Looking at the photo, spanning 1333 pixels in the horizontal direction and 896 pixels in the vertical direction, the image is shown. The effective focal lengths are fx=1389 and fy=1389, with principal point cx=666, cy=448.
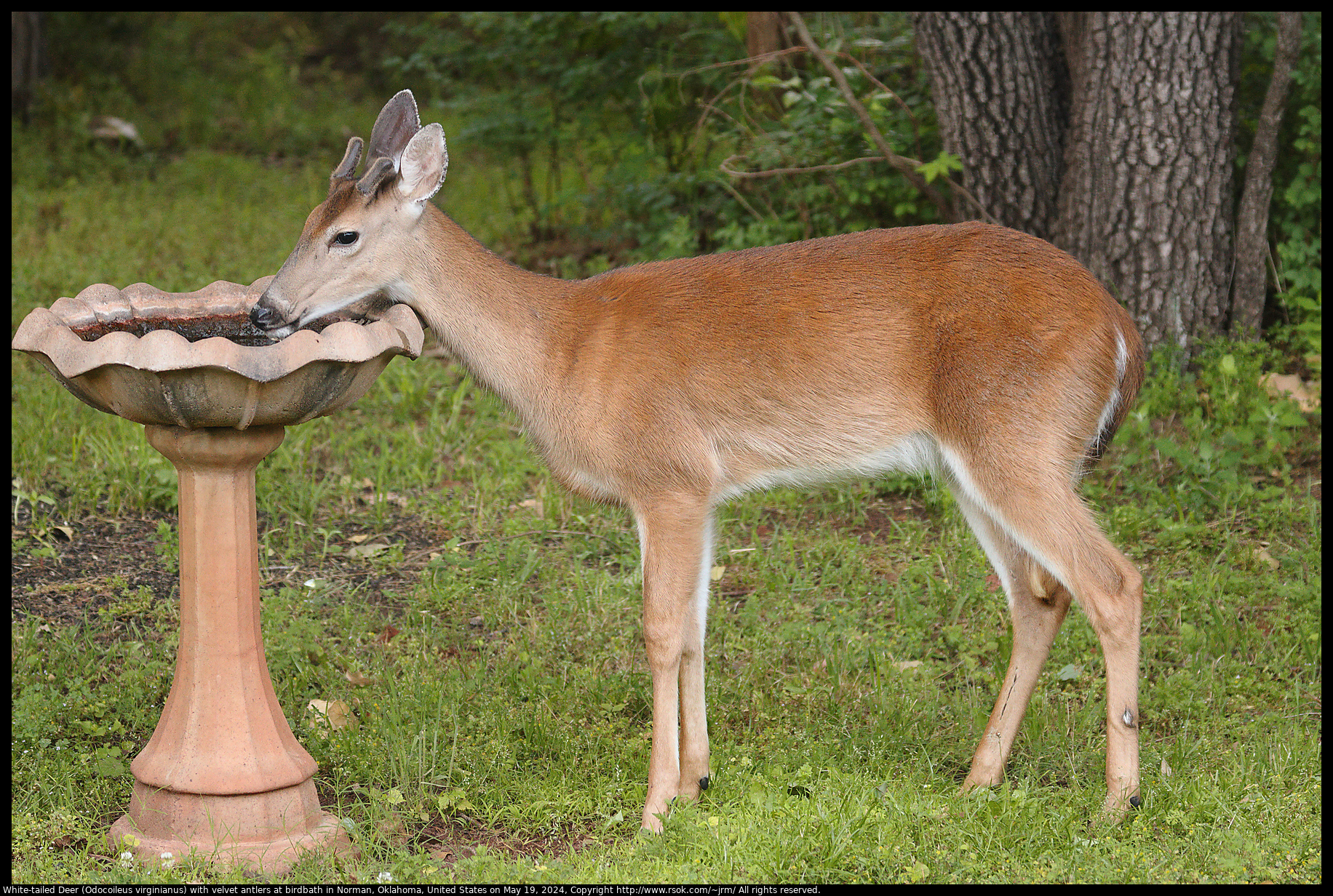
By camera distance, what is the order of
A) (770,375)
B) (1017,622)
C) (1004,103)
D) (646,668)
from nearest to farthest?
(770,375), (1017,622), (646,668), (1004,103)

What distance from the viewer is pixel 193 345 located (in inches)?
134

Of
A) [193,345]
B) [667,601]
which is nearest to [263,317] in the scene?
[193,345]

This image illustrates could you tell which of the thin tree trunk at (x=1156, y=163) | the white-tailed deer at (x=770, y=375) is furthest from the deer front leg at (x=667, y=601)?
the thin tree trunk at (x=1156, y=163)

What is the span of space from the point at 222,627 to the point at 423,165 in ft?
4.84

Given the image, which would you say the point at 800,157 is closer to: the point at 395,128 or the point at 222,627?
the point at 395,128

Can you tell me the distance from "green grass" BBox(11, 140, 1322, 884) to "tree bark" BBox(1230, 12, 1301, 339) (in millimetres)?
647

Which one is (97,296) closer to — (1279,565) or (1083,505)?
(1083,505)

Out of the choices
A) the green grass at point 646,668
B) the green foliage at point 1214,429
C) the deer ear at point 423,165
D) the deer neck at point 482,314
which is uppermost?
the deer ear at point 423,165

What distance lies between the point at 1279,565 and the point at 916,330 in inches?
101

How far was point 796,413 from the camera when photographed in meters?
4.27

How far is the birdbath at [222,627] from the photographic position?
3.65m

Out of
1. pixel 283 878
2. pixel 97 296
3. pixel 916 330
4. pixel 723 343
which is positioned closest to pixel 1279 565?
pixel 916 330

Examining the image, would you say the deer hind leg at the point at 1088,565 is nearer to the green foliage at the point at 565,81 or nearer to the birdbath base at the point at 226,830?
the birdbath base at the point at 226,830

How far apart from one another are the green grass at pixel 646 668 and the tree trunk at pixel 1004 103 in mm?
1324
